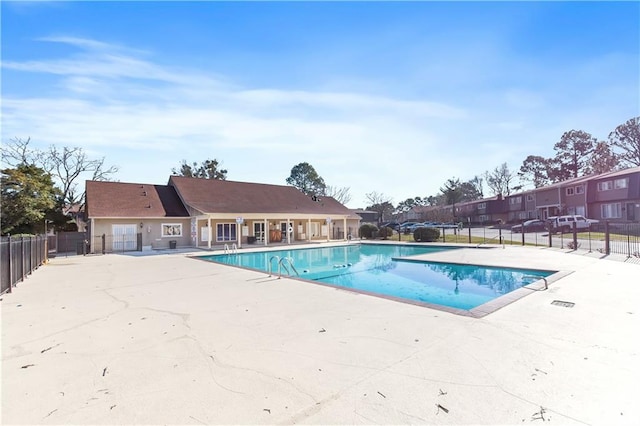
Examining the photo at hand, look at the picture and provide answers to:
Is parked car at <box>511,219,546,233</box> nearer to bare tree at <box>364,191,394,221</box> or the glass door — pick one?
the glass door

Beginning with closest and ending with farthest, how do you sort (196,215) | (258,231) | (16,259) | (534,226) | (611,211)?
(16,259) < (196,215) < (258,231) < (611,211) < (534,226)

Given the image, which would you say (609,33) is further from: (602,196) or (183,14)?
(602,196)

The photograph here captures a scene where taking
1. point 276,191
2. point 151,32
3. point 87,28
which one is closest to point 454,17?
point 151,32

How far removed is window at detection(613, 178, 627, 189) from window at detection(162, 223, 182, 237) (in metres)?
40.3

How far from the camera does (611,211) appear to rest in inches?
1251

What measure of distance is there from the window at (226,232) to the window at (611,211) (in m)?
36.6

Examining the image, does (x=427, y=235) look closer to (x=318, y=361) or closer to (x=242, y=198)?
(x=242, y=198)

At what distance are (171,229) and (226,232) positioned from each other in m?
4.16

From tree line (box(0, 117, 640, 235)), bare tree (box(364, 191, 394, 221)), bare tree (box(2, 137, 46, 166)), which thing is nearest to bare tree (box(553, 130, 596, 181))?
tree line (box(0, 117, 640, 235))

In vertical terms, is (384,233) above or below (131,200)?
below

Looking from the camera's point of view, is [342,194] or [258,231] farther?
[342,194]

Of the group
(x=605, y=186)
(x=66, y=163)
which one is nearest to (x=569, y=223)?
(x=605, y=186)

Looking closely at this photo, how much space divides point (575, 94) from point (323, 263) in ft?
45.8

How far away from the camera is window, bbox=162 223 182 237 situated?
2434 centimetres
